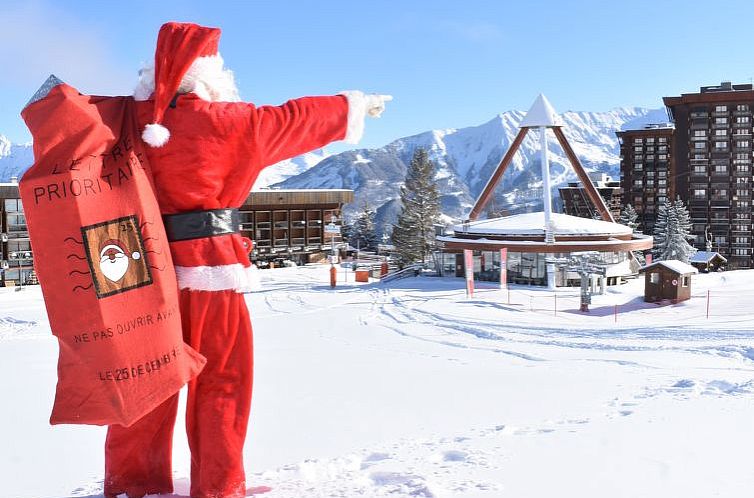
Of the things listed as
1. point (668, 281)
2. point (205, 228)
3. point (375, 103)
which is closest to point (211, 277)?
point (205, 228)

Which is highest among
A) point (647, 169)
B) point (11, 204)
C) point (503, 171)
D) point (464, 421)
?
point (647, 169)

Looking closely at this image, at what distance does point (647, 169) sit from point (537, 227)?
53537 mm

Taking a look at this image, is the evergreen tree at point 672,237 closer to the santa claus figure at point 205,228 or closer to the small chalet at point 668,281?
the small chalet at point 668,281

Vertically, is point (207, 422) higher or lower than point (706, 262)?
higher

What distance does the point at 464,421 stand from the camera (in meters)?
5.04

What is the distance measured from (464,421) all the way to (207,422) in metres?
2.33

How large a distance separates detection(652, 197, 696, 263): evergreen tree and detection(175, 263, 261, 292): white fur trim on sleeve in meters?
48.7

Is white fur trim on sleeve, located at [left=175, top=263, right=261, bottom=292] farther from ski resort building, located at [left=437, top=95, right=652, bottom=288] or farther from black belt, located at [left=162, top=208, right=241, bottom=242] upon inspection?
ski resort building, located at [left=437, top=95, right=652, bottom=288]

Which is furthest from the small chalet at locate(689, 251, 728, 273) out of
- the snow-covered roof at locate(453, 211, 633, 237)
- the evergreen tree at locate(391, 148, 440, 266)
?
the snow-covered roof at locate(453, 211, 633, 237)

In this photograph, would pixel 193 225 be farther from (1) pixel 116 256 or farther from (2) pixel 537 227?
(2) pixel 537 227

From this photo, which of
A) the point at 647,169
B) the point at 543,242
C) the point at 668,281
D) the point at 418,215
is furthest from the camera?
the point at 647,169

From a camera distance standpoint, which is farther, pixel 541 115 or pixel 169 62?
pixel 541 115

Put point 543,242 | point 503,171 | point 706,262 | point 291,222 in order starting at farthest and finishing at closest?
point 706,262 → point 291,222 → point 503,171 → point 543,242

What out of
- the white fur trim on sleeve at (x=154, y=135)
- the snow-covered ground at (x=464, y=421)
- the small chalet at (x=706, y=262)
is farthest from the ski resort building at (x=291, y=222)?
the white fur trim on sleeve at (x=154, y=135)
